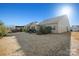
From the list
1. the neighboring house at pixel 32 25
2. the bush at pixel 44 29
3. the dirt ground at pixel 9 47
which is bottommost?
the dirt ground at pixel 9 47

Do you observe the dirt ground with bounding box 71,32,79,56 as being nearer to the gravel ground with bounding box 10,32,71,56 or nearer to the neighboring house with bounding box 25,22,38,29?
the gravel ground with bounding box 10,32,71,56

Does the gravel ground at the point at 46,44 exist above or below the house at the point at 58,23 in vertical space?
below

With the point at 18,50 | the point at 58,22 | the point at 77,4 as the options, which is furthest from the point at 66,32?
the point at 18,50

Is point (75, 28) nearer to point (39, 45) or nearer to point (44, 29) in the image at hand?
point (44, 29)

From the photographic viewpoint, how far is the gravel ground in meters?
2.86

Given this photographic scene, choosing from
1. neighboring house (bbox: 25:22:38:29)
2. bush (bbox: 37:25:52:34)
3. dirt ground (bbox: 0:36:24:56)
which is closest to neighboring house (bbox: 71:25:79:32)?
bush (bbox: 37:25:52:34)

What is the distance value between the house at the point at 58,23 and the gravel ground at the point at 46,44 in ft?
0.20

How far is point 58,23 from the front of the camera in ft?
9.39

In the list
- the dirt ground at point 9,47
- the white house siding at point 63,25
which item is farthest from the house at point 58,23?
the dirt ground at point 9,47

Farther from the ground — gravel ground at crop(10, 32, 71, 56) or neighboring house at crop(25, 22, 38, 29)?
neighboring house at crop(25, 22, 38, 29)

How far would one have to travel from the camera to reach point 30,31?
9.54 feet

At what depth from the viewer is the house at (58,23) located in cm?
285

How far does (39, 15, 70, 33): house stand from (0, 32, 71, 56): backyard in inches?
2.4

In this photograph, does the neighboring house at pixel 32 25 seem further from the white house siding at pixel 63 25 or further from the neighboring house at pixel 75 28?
the neighboring house at pixel 75 28
